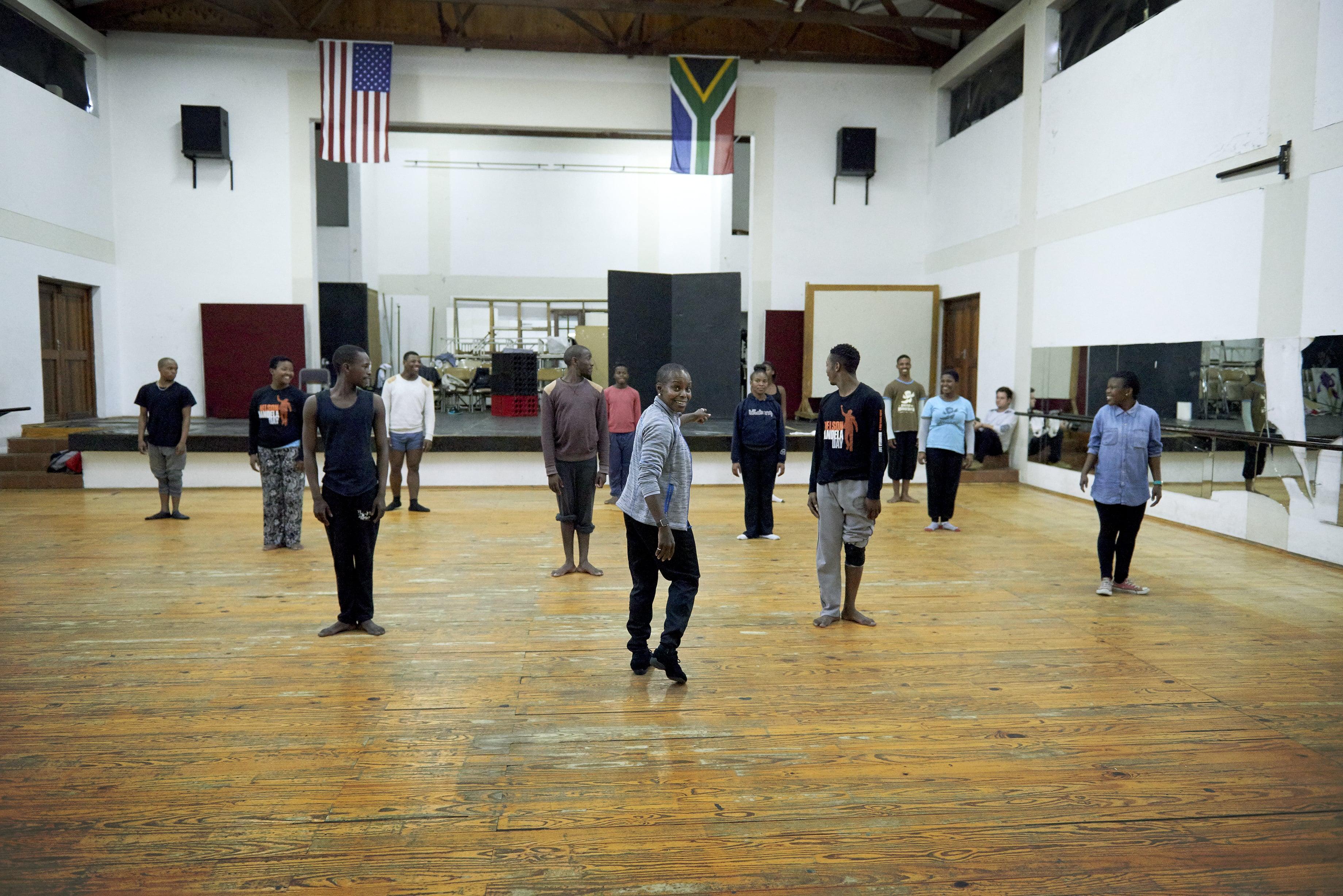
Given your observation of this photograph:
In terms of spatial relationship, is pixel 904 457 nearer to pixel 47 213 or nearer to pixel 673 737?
pixel 673 737

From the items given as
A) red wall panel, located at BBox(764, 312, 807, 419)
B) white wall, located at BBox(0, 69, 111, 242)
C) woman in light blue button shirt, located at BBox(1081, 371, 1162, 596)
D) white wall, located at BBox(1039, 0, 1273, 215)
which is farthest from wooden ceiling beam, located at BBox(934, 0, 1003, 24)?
white wall, located at BBox(0, 69, 111, 242)

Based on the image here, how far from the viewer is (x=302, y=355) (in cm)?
1303

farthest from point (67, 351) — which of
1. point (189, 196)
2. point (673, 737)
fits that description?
point (673, 737)

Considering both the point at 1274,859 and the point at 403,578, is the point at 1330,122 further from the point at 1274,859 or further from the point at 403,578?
the point at 403,578

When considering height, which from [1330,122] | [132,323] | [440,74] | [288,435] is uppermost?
[440,74]

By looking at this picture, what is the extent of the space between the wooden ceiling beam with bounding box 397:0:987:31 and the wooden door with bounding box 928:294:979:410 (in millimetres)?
3787

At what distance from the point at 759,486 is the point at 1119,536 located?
9.08 feet

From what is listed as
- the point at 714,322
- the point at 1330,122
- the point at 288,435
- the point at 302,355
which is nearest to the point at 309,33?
the point at 302,355

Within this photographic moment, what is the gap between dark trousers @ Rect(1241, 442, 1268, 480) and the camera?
23.6 feet

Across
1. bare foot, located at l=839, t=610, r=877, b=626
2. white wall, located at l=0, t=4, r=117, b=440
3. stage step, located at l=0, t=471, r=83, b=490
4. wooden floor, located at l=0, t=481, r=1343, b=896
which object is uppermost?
white wall, located at l=0, t=4, r=117, b=440

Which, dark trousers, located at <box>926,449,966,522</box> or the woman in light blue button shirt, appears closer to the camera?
the woman in light blue button shirt

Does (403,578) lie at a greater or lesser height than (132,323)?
lesser

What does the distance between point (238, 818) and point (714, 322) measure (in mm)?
10629

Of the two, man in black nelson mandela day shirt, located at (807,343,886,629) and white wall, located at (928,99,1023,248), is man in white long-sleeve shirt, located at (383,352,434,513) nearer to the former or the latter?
man in black nelson mandela day shirt, located at (807,343,886,629)
